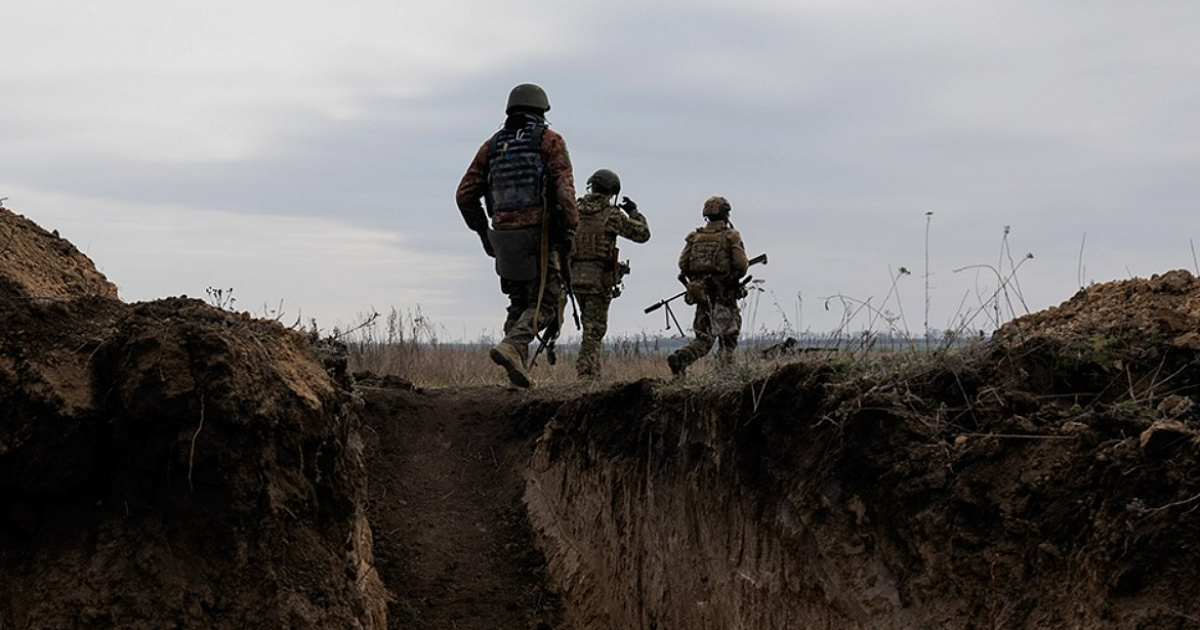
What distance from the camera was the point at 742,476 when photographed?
664cm

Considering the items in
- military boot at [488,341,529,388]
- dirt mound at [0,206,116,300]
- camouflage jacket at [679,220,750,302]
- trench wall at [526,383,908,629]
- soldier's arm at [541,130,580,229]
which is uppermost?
soldier's arm at [541,130,580,229]

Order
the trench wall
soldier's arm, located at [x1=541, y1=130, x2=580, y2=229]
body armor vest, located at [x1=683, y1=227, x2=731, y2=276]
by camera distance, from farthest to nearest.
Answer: body armor vest, located at [x1=683, y1=227, x2=731, y2=276] → soldier's arm, located at [x1=541, y1=130, x2=580, y2=229] → the trench wall

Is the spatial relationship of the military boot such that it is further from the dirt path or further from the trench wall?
the trench wall

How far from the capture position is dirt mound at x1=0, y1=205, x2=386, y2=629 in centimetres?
544

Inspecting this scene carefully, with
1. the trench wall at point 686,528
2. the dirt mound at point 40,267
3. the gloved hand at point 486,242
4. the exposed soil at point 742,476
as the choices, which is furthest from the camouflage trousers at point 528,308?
the dirt mound at point 40,267

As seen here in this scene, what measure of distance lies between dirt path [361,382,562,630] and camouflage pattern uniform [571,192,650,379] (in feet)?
5.72

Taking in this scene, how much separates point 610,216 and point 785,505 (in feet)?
23.6

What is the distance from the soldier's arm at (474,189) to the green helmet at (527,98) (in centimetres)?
43

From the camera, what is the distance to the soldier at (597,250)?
13008 mm

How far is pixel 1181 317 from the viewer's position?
205 inches

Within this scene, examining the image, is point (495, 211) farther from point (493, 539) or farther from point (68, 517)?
point (68, 517)

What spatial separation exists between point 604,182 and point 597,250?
0.69 metres

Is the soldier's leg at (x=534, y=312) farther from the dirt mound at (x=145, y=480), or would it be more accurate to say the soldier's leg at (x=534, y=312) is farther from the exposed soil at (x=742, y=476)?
the dirt mound at (x=145, y=480)

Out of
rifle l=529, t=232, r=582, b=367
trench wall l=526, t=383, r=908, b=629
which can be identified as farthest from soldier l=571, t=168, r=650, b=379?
trench wall l=526, t=383, r=908, b=629
